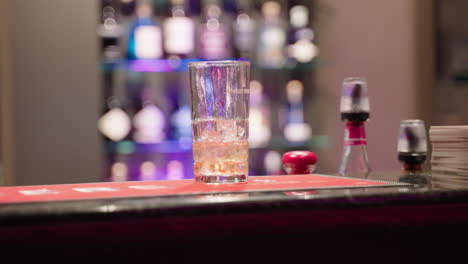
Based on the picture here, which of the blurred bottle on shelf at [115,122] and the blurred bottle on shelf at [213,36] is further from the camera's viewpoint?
the blurred bottle on shelf at [213,36]

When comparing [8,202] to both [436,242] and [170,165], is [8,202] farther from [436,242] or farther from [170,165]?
[170,165]

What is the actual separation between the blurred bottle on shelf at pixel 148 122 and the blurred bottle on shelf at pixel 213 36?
39 cm

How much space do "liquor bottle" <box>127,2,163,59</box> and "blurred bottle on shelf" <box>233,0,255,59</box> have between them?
1.38 feet

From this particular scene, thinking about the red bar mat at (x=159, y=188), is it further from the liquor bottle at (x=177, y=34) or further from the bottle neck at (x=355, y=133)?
the liquor bottle at (x=177, y=34)

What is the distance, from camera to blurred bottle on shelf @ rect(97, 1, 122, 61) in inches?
128

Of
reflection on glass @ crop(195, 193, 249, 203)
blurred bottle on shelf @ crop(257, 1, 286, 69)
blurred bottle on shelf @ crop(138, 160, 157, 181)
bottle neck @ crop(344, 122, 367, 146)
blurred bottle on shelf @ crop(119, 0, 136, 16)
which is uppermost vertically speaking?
blurred bottle on shelf @ crop(119, 0, 136, 16)

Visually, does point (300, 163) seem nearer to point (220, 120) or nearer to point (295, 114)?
point (220, 120)

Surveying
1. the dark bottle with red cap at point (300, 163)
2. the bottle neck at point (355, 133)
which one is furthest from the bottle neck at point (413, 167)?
the dark bottle with red cap at point (300, 163)

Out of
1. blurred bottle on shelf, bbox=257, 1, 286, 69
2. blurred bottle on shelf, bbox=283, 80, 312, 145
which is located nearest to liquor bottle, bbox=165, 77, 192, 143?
blurred bottle on shelf, bbox=257, 1, 286, 69

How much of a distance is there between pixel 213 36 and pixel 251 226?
260 cm

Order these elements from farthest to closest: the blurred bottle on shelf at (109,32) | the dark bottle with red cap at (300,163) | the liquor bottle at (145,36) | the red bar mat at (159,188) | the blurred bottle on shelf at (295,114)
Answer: the blurred bottle on shelf at (295,114), the liquor bottle at (145,36), the blurred bottle on shelf at (109,32), the dark bottle with red cap at (300,163), the red bar mat at (159,188)

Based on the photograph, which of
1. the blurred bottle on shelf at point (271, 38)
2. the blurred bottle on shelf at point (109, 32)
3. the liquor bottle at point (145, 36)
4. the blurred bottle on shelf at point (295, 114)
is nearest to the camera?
the blurred bottle on shelf at point (109, 32)

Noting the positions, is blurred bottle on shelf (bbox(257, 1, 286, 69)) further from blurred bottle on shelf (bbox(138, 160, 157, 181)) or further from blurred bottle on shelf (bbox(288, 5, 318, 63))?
blurred bottle on shelf (bbox(138, 160, 157, 181))

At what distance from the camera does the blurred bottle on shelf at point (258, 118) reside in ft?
11.3
